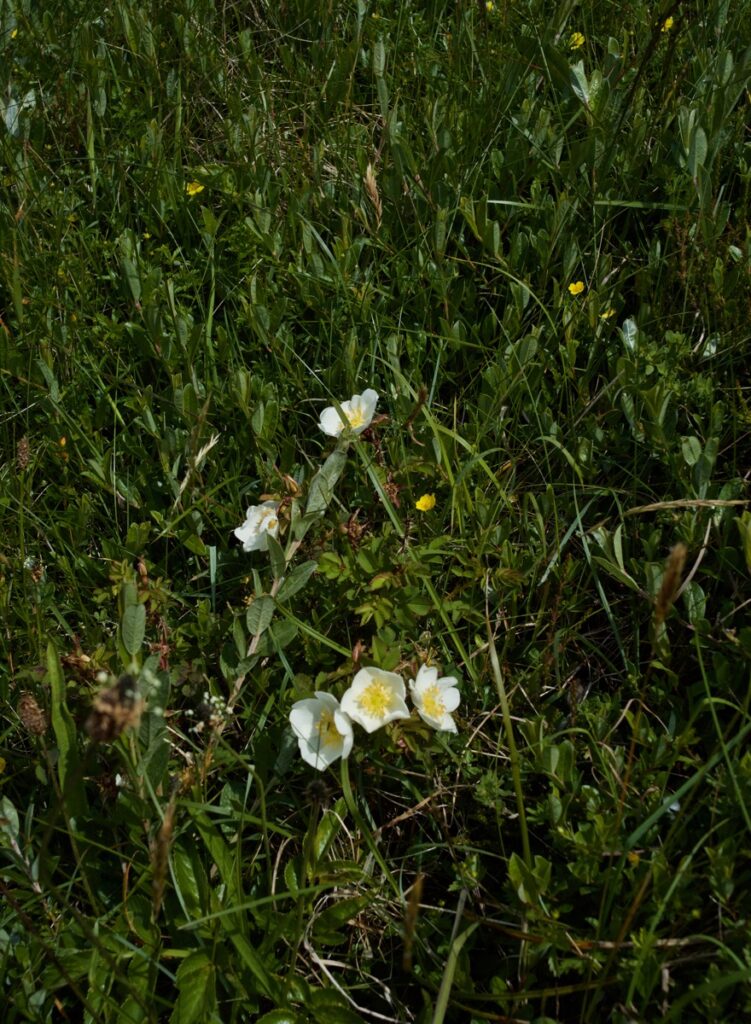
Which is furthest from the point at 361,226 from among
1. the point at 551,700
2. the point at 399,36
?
the point at 551,700

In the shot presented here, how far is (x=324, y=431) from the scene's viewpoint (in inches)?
102

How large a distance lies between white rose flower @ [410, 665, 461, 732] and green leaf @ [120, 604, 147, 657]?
61 centimetres

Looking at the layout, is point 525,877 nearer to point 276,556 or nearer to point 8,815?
point 276,556

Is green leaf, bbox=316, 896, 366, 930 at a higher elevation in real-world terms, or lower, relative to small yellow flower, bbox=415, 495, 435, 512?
lower

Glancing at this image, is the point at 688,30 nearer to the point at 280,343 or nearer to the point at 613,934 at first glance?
the point at 280,343

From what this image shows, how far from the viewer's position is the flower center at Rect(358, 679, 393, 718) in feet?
7.05

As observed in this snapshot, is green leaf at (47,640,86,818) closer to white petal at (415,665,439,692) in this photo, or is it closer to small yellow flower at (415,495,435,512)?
white petal at (415,665,439,692)

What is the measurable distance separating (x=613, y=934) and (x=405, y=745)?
0.56m

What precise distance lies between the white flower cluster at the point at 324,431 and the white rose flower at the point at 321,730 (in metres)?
0.46

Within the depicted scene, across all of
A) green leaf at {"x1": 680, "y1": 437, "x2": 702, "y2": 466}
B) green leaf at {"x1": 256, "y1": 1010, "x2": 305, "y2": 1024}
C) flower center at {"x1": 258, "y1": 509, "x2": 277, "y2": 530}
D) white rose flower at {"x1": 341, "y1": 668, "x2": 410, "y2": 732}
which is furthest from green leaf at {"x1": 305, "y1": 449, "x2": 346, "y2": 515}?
green leaf at {"x1": 256, "y1": 1010, "x2": 305, "y2": 1024}

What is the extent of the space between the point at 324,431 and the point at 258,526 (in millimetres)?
299

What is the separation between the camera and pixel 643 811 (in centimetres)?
207

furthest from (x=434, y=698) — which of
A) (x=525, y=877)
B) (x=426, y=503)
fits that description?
(x=426, y=503)

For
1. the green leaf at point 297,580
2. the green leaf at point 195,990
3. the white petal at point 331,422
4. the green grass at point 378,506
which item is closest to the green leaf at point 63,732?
the green grass at point 378,506
